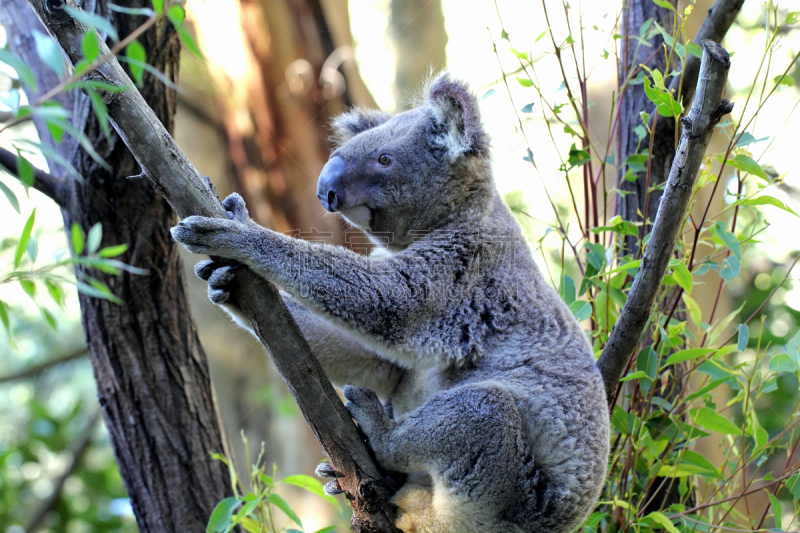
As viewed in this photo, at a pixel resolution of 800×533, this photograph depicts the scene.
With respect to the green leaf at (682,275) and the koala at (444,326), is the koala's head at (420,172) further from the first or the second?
the green leaf at (682,275)

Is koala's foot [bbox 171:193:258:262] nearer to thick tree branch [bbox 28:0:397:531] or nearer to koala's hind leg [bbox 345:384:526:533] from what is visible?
thick tree branch [bbox 28:0:397:531]

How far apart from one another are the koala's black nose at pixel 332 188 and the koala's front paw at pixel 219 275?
68 centimetres

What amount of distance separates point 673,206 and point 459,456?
1.08 meters

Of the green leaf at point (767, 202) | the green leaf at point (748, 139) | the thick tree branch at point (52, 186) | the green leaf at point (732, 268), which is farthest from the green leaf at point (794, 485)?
the thick tree branch at point (52, 186)

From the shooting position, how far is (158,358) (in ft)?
10.5

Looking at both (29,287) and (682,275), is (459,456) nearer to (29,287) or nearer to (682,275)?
(682,275)

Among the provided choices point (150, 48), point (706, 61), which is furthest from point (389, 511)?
point (150, 48)

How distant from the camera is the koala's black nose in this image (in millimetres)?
2678

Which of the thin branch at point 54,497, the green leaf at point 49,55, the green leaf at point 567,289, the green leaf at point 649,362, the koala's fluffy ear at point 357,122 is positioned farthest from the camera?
the thin branch at point 54,497

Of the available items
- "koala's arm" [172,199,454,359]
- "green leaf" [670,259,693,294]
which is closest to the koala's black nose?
"koala's arm" [172,199,454,359]

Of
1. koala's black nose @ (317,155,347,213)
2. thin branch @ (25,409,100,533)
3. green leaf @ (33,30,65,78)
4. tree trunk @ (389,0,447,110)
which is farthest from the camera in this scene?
tree trunk @ (389,0,447,110)

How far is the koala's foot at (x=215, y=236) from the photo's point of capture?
1.99m

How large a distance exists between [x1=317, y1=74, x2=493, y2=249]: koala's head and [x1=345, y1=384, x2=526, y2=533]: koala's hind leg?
2.90 ft

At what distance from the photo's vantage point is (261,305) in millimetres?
2055
